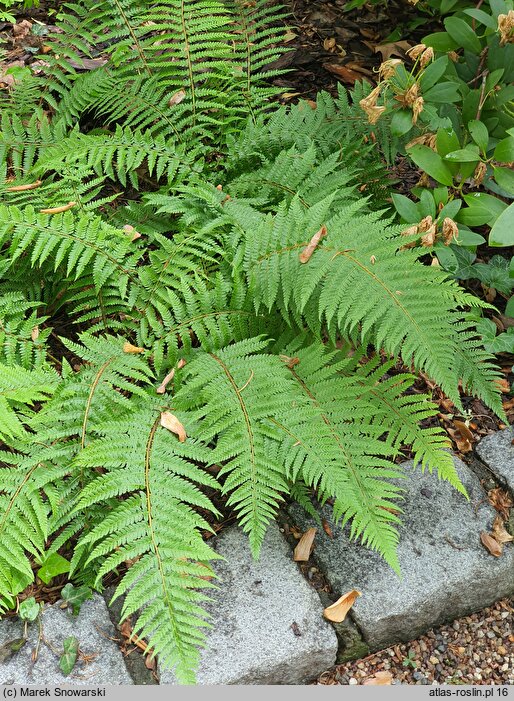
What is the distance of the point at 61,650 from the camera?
7.86ft

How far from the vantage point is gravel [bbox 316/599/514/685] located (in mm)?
2627

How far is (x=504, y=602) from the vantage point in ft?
9.36

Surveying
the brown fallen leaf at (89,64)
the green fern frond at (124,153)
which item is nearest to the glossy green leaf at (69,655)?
the green fern frond at (124,153)

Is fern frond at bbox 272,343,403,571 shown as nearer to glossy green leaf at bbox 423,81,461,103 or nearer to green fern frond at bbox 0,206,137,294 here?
green fern frond at bbox 0,206,137,294

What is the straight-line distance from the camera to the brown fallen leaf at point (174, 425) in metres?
2.50

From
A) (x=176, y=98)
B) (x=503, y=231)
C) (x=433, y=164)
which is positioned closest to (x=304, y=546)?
(x=503, y=231)

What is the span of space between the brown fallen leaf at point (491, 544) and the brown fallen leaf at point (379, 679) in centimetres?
64

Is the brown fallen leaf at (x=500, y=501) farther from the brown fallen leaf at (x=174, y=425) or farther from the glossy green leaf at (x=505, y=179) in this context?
the brown fallen leaf at (x=174, y=425)

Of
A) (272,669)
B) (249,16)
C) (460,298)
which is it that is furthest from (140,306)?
(249,16)

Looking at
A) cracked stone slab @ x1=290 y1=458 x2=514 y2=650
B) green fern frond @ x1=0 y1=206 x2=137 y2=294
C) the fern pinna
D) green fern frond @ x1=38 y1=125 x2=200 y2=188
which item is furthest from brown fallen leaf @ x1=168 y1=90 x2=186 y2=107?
cracked stone slab @ x1=290 y1=458 x2=514 y2=650

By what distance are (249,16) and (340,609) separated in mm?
3051

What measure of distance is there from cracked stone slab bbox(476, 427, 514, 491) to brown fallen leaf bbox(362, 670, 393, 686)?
38.2 inches

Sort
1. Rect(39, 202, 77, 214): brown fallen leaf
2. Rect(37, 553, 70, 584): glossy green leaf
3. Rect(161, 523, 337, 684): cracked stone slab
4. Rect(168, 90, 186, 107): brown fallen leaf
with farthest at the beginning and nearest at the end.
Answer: Rect(168, 90, 186, 107): brown fallen leaf, Rect(39, 202, 77, 214): brown fallen leaf, Rect(37, 553, 70, 584): glossy green leaf, Rect(161, 523, 337, 684): cracked stone slab

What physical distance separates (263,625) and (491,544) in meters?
1.01
